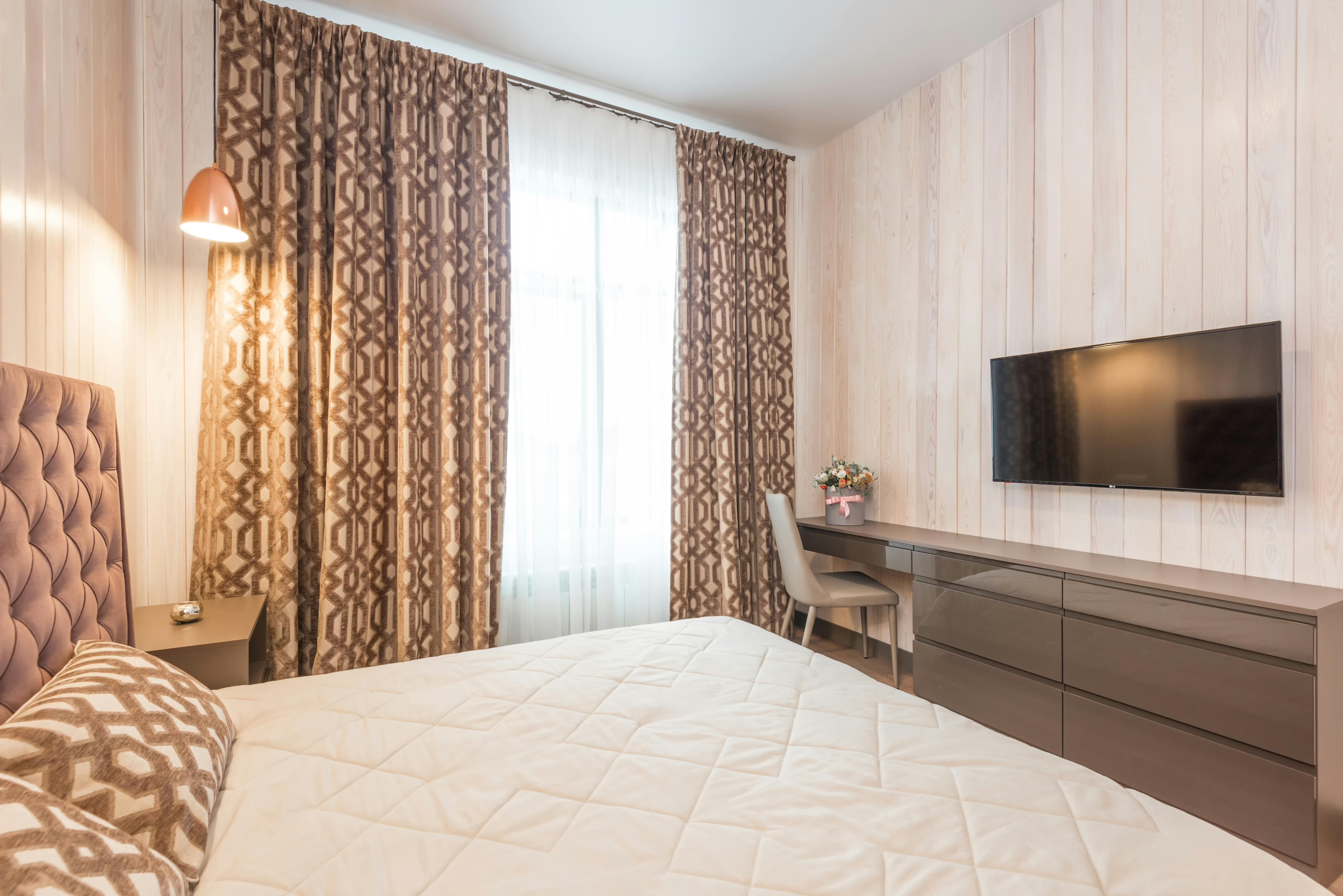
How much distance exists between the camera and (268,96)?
101 inches

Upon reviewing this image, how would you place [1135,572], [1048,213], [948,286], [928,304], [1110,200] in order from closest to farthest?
[1135,572], [1110,200], [1048,213], [948,286], [928,304]

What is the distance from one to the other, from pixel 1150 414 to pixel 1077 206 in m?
0.95

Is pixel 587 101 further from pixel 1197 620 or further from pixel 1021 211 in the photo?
pixel 1197 620

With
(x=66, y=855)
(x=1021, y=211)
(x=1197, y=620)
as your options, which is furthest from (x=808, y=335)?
(x=66, y=855)

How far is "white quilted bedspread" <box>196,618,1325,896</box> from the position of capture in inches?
34.9

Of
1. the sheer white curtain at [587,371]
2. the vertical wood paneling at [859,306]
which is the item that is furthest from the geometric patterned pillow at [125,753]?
the vertical wood paneling at [859,306]

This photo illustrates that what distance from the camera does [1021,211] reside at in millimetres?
2846

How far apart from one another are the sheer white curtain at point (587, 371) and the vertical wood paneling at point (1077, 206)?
190 centimetres

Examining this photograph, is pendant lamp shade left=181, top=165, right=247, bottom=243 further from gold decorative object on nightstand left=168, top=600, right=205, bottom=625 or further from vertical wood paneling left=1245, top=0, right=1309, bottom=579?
vertical wood paneling left=1245, top=0, right=1309, bottom=579

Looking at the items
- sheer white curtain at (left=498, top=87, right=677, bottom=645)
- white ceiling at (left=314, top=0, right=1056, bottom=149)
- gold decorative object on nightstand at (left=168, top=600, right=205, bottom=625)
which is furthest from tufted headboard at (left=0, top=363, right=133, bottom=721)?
white ceiling at (left=314, top=0, right=1056, bottom=149)

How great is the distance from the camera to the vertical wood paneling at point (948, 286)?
124 inches

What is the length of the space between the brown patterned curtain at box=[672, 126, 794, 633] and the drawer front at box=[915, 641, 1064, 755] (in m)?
1.10

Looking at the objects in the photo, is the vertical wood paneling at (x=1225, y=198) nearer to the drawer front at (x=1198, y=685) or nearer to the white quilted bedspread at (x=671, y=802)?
the drawer front at (x=1198, y=685)

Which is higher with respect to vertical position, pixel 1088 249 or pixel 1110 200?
pixel 1110 200
